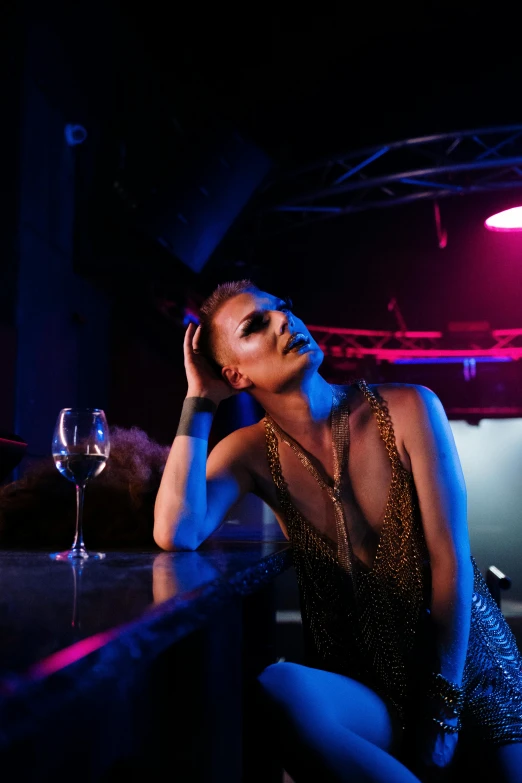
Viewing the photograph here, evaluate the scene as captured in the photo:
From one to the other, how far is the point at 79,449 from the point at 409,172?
6121 mm

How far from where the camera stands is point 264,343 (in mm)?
1617

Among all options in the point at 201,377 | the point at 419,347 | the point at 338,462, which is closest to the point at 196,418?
the point at 201,377

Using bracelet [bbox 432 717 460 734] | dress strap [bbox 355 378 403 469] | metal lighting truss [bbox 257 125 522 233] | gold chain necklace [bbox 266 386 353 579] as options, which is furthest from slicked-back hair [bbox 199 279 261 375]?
metal lighting truss [bbox 257 125 522 233]

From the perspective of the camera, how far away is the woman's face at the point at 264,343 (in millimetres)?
1582

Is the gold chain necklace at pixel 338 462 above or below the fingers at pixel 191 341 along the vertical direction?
below

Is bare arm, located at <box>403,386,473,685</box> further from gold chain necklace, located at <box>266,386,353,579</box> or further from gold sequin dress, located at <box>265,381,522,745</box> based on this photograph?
gold chain necklace, located at <box>266,386,353,579</box>

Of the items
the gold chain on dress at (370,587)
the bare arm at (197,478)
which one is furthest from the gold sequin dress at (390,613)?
the bare arm at (197,478)

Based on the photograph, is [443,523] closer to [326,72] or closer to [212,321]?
[212,321]

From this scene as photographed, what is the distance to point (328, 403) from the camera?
163 centimetres

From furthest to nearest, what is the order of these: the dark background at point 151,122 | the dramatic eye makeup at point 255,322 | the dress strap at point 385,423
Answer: the dark background at point 151,122
the dramatic eye makeup at point 255,322
the dress strap at point 385,423

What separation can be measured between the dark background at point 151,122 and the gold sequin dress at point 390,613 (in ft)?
13.4

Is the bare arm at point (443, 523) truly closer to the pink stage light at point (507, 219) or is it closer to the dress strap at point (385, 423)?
the dress strap at point (385, 423)

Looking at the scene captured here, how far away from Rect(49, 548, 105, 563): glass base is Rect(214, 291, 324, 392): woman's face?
23.2 inches

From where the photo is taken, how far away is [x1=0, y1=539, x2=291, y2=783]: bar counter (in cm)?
46
